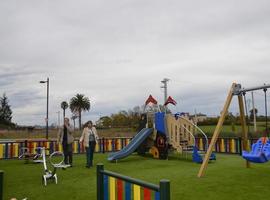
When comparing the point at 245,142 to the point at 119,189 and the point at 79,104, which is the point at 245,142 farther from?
the point at 79,104

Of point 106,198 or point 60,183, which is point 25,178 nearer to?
point 60,183

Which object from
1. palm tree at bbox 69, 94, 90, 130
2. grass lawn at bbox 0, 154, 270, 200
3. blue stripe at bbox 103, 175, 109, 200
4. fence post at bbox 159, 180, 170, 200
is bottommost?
grass lawn at bbox 0, 154, 270, 200

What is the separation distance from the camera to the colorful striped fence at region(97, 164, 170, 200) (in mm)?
2957

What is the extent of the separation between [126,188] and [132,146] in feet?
38.6

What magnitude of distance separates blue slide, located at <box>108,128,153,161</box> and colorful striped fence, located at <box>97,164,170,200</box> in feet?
32.4

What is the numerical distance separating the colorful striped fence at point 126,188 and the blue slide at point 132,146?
32.4ft

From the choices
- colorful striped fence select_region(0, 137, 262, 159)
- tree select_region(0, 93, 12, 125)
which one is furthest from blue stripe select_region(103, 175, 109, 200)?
tree select_region(0, 93, 12, 125)

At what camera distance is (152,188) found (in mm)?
3260

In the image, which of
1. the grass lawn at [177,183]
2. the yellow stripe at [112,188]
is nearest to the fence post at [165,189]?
the yellow stripe at [112,188]

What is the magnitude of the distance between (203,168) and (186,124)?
607 centimetres

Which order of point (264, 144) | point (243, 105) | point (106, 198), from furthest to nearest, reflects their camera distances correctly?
point (243, 105) → point (264, 144) → point (106, 198)

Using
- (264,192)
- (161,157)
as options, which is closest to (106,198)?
(264,192)

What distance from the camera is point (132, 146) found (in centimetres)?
1573

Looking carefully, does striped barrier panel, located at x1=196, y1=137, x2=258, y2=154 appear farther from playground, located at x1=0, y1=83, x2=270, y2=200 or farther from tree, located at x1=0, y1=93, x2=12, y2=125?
tree, located at x1=0, y1=93, x2=12, y2=125
